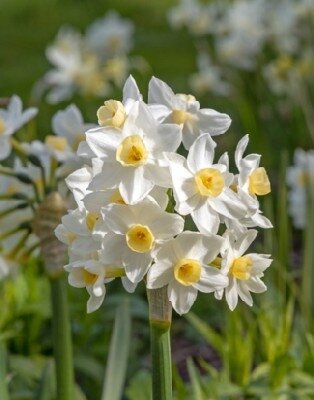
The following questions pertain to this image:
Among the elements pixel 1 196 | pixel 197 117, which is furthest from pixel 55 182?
pixel 197 117

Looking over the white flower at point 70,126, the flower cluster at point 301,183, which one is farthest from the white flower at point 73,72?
the white flower at point 70,126

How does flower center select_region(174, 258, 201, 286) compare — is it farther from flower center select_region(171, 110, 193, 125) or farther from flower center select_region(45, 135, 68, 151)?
flower center select_region(45, 135, 68, 151)

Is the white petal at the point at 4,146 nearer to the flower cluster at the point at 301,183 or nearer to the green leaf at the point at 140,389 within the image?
Result: the green leaf at the point at 140,389

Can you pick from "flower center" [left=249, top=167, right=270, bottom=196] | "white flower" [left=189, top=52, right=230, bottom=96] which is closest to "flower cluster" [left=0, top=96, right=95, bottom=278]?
"flower center" [left=249, top=167, right=270, bottom=196]

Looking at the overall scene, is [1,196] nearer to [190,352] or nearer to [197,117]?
[197,117]

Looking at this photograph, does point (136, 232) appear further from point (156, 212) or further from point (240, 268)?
point (240, 268)

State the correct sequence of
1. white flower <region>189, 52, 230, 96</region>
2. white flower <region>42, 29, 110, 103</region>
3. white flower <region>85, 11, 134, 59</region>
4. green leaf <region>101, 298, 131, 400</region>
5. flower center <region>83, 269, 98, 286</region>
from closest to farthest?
flower center <region>83, 269, 98, 286</region> < green leaf <region>101, 298, 131, 400</region> < white flower <region>42, 29, 110, 103</region> < white flower <region>85, 11, 134, 59</region> < white flower <region>189, 52, 230, 96</region>
